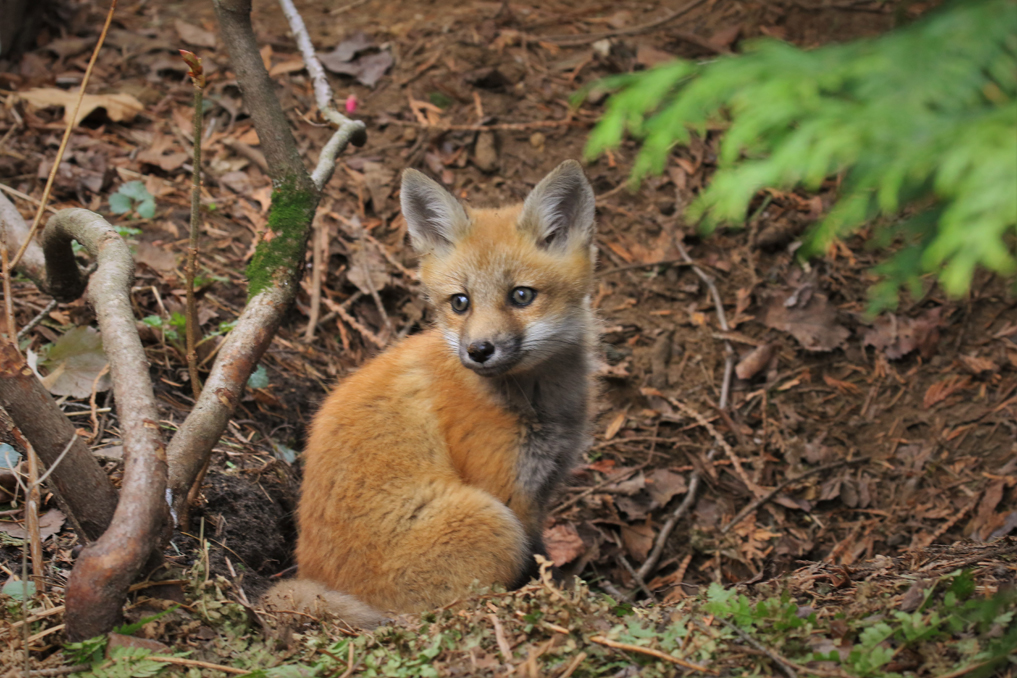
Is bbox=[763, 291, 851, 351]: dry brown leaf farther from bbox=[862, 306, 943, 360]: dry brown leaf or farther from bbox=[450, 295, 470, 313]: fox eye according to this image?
bbox=[450, 295, 470, 313]: fox eye

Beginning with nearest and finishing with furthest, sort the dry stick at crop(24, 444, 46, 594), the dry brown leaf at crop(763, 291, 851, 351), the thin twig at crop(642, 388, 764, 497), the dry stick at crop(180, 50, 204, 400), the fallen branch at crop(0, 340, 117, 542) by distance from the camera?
1. the fallen branch at crop(0, 340, 117, 542)
2. the dry stick at crop(24, 444, 46, 594)
3. the dry stick at crop(180, 50, 204, 400)
4. the thin twig at crop(642, 388, 764, 497)
5. the dry brown leaf at crop(763, 291, 851, 351)

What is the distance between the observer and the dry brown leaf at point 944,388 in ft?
17.8

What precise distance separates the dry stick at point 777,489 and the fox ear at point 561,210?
7.81 ft

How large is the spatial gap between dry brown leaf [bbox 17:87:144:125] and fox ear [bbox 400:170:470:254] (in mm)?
3761

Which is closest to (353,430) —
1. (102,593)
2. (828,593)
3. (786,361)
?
(102,593)

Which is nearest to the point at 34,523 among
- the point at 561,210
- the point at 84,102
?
the point at 561,210

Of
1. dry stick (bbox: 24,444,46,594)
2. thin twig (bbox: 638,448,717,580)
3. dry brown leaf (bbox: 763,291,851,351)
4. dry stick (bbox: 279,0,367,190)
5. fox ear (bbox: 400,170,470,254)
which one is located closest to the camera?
dry stick (bbox: 24,444,46,594)

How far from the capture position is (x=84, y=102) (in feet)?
20.9

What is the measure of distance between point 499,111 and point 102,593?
5581mm

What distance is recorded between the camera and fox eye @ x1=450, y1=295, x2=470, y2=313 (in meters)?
4.10

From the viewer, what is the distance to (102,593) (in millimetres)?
2646

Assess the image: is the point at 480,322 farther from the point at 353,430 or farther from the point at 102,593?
the point at 102,593

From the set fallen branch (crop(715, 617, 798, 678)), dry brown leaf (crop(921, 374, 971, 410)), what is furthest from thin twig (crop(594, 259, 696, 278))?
fallen branch (crop(715, 617, 798, 678))

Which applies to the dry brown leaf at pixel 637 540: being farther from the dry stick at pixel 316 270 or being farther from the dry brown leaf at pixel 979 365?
the dry stick at pixel 316 270
